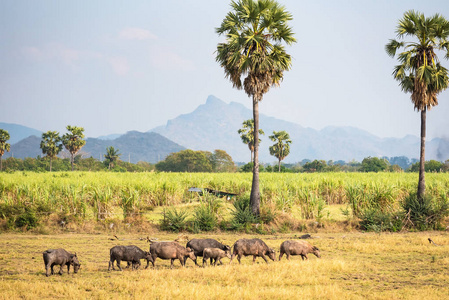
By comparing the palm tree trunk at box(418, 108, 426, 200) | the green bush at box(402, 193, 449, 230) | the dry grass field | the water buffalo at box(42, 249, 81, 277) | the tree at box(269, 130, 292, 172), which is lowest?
the dry grass field

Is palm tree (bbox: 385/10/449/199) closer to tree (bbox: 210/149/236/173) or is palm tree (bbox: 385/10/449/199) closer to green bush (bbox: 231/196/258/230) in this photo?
green bush (bbox: 231/196/258/230)

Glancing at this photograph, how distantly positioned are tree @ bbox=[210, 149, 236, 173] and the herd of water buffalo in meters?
102

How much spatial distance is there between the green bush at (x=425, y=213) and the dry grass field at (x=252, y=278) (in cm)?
616

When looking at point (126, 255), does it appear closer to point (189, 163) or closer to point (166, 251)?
point (166, 251)

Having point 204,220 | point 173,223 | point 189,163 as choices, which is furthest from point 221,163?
point 173,223

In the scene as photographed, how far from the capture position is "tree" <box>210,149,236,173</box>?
386 feet

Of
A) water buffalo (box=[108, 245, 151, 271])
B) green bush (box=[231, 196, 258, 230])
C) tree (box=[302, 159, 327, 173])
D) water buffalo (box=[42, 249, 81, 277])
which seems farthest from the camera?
tree (box=[302, 159, 327, 173])

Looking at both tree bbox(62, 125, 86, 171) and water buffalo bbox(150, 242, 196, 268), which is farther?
tree bbox(62, 125, 86, 171)

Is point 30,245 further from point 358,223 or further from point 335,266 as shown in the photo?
point 358,223

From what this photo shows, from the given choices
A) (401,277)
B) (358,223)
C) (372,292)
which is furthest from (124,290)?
(358,223)

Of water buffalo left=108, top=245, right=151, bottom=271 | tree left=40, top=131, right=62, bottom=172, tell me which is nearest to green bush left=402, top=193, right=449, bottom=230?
water buffalo left=108, top=245, right=151, bottom=271

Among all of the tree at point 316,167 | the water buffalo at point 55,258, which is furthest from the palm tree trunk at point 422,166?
the tree at point 316,167

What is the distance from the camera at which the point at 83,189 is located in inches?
901

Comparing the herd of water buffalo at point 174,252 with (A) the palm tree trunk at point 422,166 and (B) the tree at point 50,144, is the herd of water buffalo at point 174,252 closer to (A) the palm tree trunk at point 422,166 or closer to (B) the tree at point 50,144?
(A) the palm tree trunk at point 422,166
